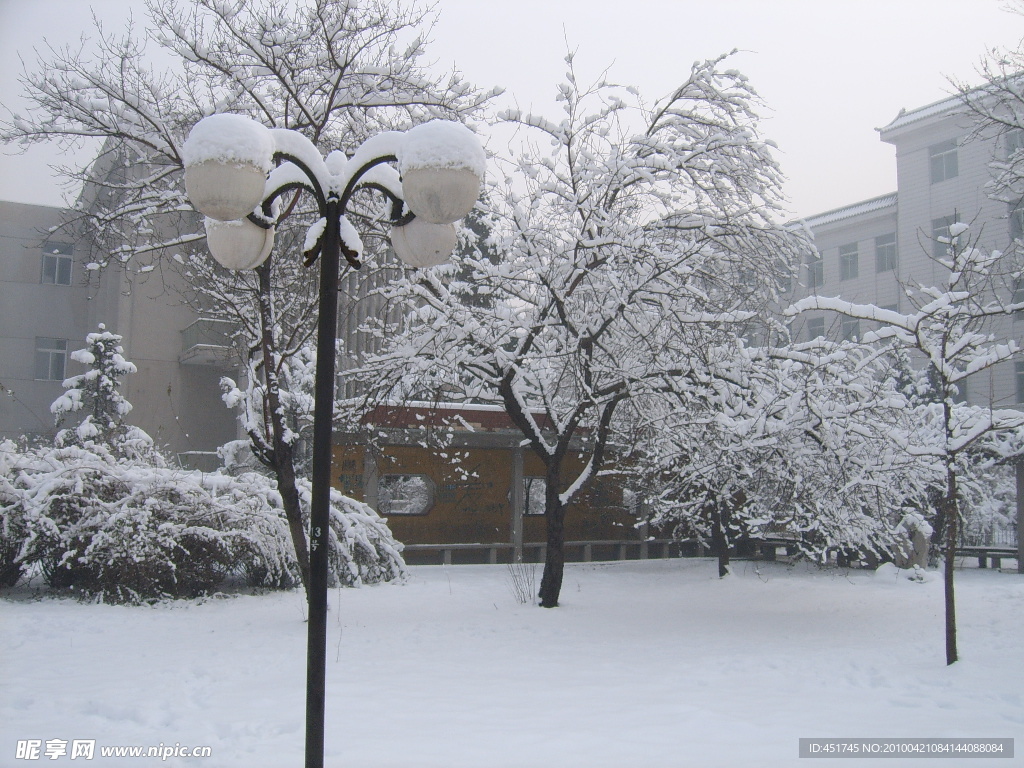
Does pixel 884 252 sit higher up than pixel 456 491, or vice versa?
pixel 884 252

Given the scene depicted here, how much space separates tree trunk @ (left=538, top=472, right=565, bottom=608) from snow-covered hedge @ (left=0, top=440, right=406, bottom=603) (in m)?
3.12

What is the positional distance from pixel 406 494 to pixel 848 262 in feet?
81.5

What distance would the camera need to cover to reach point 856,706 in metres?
6.26

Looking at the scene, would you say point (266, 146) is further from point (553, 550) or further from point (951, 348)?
point (553, 550)

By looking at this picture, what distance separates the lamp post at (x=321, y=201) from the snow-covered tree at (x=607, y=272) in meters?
5.38

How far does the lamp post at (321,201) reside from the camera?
12.2 feet

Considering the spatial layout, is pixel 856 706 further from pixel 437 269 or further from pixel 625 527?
pixel 625 527

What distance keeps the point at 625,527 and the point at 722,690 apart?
12.2 m

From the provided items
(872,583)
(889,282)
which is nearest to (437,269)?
(872,583)

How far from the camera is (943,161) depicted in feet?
98.0

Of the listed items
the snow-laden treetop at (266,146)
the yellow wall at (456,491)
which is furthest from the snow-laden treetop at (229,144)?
the yellow wall at (456,491)

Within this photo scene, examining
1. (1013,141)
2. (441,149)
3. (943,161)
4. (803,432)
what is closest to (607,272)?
(803,432)

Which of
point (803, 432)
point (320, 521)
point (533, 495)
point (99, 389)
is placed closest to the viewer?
point (320, 521)

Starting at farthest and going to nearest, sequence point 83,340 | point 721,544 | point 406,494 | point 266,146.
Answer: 1. point 83,340
2. point 406,494
3. point 721,544
4. point 266,146
